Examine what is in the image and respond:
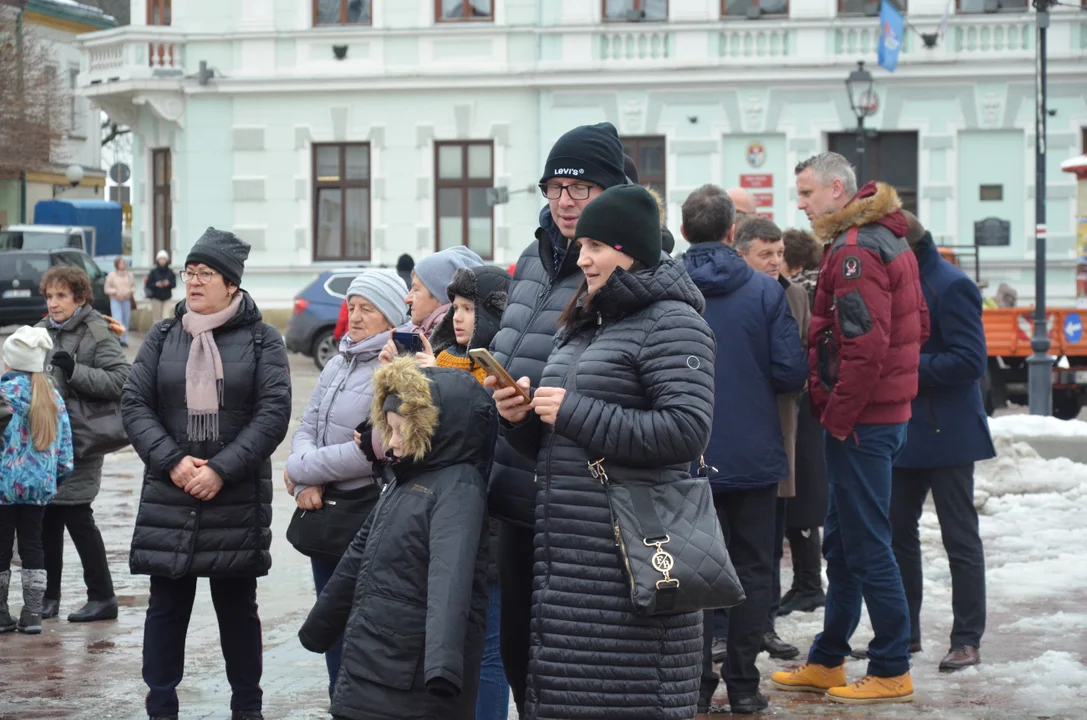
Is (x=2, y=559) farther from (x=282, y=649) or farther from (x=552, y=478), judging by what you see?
(x=552, y=478)

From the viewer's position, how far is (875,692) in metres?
6.82

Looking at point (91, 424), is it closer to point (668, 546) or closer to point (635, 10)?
point (668, 546)

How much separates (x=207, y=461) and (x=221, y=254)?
85cm

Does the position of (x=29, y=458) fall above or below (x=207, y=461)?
below

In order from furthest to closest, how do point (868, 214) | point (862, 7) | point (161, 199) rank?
point (161, 199)
point (862, 7)
point (868, 214)

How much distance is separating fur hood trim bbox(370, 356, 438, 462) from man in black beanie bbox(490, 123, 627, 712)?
29cm

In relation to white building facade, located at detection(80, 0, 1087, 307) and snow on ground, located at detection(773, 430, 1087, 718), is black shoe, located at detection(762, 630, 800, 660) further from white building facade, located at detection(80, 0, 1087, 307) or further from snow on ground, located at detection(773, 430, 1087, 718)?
white building facade, located at detection(80, 0, 1087, 307)

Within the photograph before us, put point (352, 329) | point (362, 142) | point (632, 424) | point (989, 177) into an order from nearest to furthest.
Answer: point (632, 424)
point (352, 329)
point (989, 177)
point (362, 142)

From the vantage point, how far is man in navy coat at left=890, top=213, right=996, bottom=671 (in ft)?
23.9

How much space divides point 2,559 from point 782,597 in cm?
417

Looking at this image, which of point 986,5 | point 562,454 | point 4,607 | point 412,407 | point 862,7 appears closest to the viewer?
point 562,454

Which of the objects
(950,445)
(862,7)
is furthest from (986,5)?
(950,445)

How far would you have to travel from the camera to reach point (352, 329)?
6.65 meters

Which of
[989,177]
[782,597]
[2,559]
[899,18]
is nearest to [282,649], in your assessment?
[2,559]
